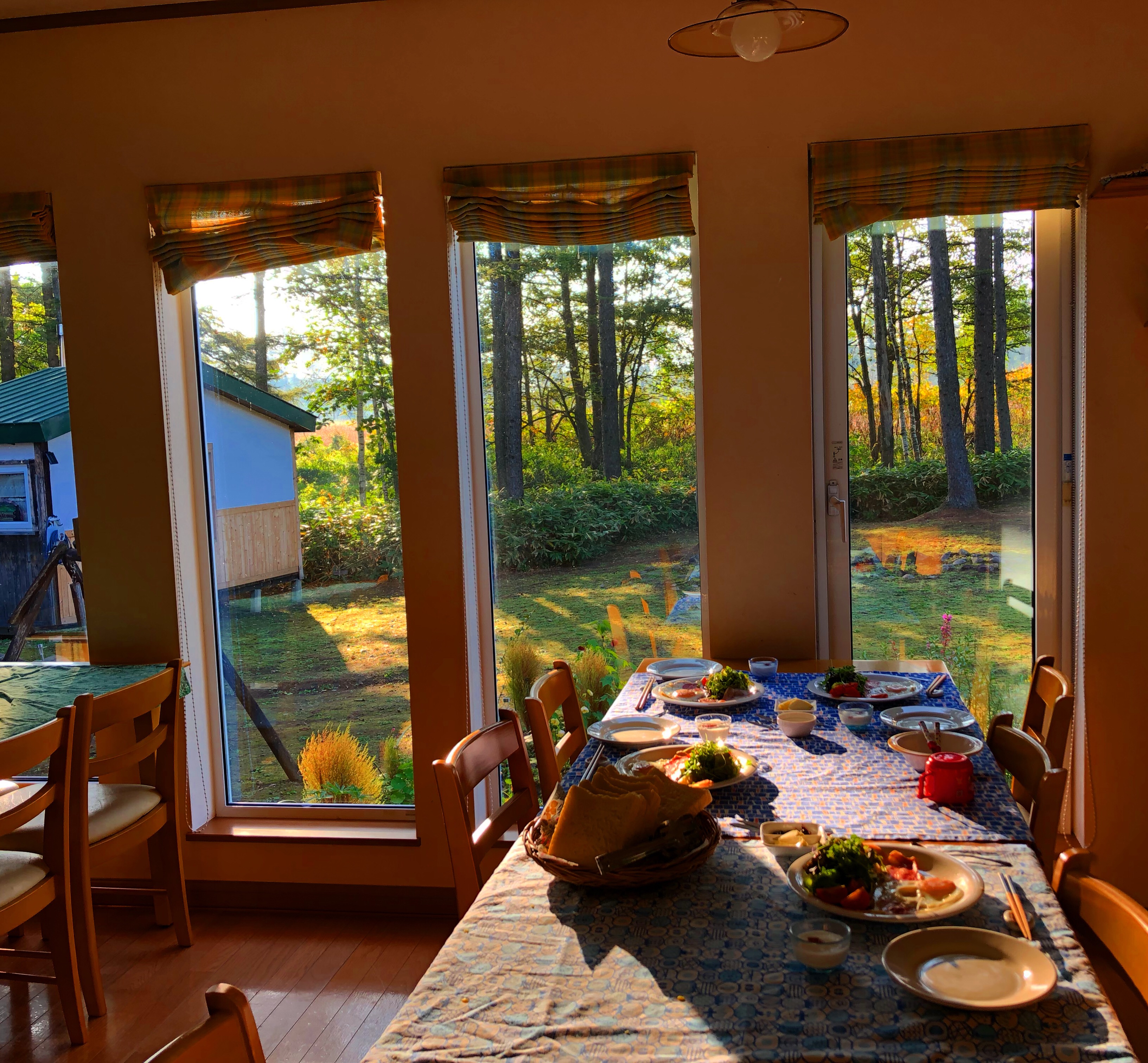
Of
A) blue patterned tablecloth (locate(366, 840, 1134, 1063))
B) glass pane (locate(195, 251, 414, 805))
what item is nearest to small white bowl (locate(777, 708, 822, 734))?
blue patterned tablecloth (locate(366, 840, 1134, 1063))

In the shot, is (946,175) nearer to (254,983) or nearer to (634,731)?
(634,731)

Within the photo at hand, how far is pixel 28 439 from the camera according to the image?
135 inches

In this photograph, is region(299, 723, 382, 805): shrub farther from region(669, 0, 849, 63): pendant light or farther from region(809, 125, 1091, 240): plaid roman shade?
region(669, 0, 849, 63): pendant light

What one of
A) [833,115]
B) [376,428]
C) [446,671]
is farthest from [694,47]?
[446,671]

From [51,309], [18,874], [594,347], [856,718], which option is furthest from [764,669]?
[51,309]

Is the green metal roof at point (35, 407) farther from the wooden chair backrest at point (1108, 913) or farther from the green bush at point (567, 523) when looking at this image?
the wooden chair backrest at point (1108, 913)

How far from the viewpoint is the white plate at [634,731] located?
208 centimetres

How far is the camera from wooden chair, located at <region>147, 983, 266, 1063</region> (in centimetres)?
92

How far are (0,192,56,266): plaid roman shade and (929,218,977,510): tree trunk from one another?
2.81 m

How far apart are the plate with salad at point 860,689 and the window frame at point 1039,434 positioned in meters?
0.63

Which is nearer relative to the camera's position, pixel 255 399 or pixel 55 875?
pixel 55 875

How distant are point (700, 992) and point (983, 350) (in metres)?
2.39

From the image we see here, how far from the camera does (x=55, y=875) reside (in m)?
Answer: 2.46

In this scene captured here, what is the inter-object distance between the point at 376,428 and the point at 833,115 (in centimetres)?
172
